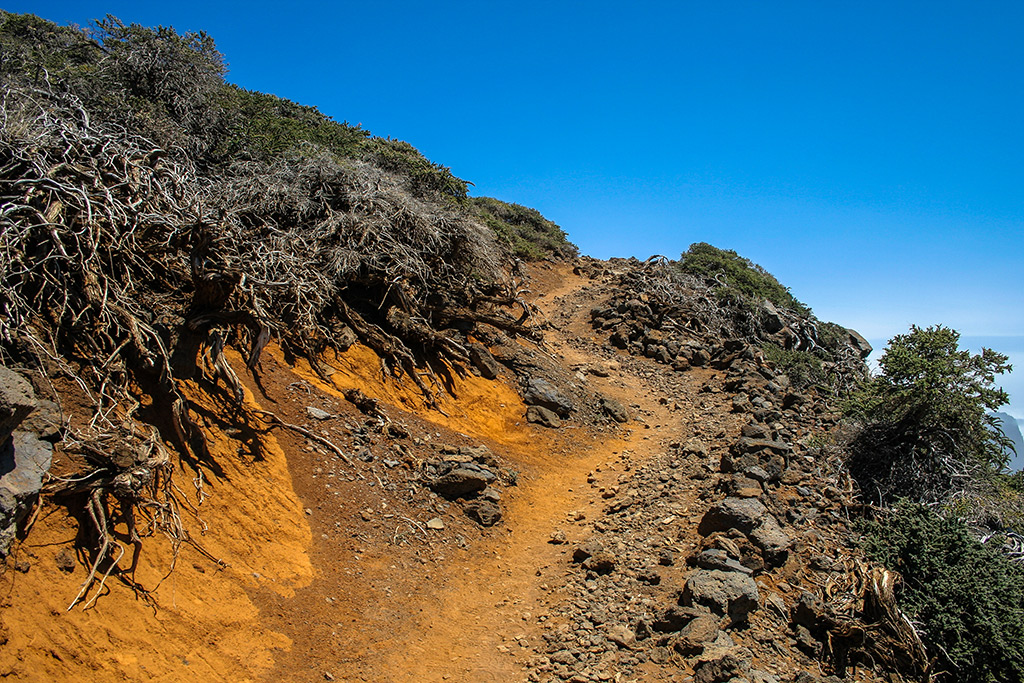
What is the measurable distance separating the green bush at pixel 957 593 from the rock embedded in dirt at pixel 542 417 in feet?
17.5

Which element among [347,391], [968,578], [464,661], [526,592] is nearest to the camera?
[464,661]

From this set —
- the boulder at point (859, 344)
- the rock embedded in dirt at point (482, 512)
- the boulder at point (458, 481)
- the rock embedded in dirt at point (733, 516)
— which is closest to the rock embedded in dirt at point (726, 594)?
the rock embedded in dirt at point (733, 516)

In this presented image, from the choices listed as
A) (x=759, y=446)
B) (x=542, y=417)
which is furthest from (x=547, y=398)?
(x=759, y=446)

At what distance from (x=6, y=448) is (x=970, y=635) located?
775 cm

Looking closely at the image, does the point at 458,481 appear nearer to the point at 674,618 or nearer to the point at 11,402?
the point at 674,618

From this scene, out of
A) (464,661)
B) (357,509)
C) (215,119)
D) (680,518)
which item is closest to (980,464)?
(680,518)

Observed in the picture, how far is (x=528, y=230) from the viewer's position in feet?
84.2

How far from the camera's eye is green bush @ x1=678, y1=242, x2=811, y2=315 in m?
21.4

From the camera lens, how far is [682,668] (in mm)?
4500

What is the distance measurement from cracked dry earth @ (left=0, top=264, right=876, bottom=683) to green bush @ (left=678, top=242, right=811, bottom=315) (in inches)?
529

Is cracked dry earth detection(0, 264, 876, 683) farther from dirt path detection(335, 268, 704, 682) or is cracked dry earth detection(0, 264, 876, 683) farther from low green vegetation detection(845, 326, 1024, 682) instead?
low green vegetation detection(845, 326, 1024, 682)

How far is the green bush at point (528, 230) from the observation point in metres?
23.3

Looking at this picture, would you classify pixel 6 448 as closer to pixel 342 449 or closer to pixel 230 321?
pixel 230 321

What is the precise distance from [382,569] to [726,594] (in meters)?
3.34
